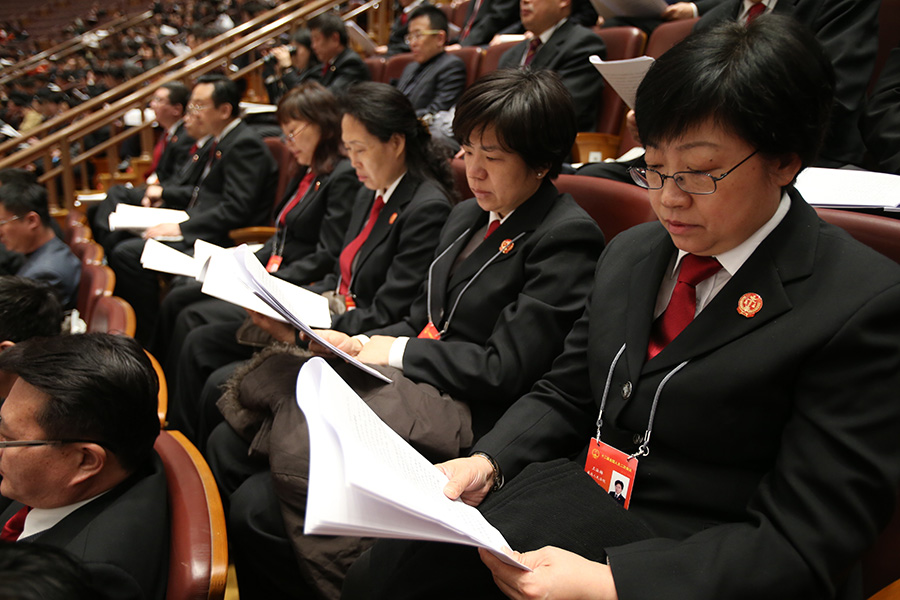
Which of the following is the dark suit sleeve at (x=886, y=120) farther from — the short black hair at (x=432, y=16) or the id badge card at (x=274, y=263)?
the short black hair at (x=432, y=16)

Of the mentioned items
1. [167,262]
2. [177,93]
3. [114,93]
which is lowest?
[114,93]

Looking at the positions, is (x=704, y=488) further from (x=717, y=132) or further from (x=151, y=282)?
(x=151, y=282)

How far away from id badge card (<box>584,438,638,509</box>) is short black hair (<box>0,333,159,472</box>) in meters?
0.76

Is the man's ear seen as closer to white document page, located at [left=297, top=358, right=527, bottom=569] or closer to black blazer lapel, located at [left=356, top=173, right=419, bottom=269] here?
white document page, located at [left=297, top=358, right=527, bottom=569]

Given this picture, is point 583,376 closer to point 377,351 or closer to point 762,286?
point 762,286

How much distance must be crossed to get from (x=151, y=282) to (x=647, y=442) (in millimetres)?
2841

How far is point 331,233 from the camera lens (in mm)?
2438

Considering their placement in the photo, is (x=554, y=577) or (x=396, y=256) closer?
(x=554, y=577)

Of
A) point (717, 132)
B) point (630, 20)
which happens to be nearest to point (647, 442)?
point (717, 132)

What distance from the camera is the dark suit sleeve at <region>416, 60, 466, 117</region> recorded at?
11.2 ft

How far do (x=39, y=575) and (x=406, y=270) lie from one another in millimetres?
1275

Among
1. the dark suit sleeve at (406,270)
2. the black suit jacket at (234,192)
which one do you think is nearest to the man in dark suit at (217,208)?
the black suit jacket at (234,192)

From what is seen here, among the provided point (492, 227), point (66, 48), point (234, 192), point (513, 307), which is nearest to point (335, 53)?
point (234, 192)

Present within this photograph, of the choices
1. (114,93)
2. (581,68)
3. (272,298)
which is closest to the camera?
(272,298)
